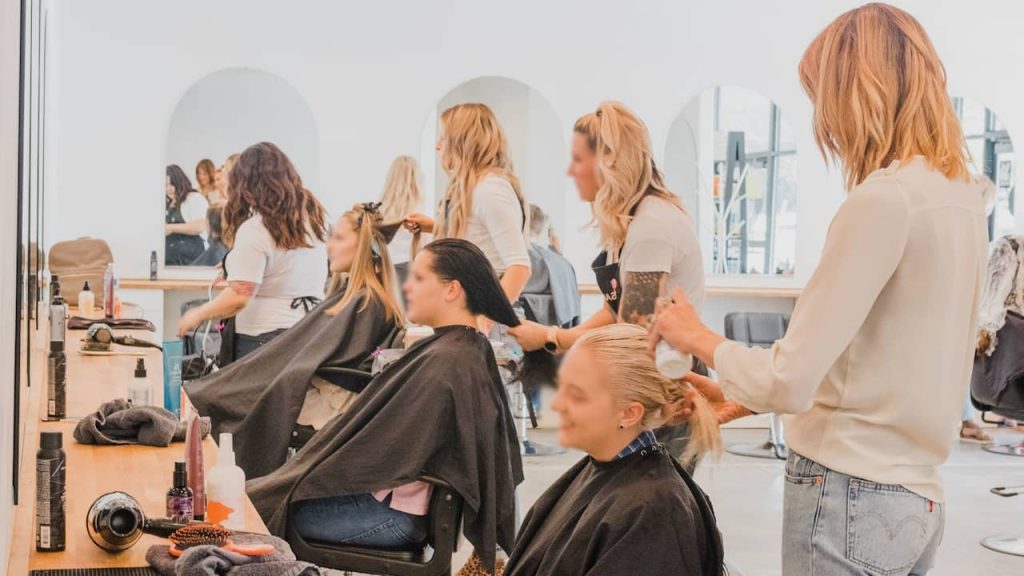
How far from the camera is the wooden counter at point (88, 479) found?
66.1 inches

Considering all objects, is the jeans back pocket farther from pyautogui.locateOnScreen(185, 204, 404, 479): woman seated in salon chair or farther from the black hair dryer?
pyautogui.locateOnScreen(185, 204, 404, 479): woman seated in salon chair

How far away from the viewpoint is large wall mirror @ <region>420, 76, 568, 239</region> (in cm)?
724

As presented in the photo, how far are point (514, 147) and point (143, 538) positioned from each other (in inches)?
227

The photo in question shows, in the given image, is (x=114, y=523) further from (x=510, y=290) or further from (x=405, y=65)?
(x=405, y=65)

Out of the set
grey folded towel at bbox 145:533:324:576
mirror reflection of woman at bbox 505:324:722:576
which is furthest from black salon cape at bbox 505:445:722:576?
grey folded towel at bbox 145:533:324:576

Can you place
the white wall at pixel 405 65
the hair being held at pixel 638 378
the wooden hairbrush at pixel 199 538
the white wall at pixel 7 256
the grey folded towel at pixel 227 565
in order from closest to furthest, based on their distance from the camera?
1. the white wall at pixel 7 256
2. the grey folded towel at pixel 227 565
3. the wooden hairbrush at pixel 199 538
4. the hair being held at pixel 638 378
5. the white wall at pixel 405 65

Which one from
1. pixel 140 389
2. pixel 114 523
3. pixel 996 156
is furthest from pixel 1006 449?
pixel 114 523

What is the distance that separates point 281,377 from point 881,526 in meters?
2.49

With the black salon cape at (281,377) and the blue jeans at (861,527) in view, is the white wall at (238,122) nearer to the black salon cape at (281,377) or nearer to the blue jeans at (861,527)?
the black salon cape at (281,377)

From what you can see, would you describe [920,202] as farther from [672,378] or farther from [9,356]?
[9,356]

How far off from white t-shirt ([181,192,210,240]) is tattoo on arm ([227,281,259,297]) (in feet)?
9.72

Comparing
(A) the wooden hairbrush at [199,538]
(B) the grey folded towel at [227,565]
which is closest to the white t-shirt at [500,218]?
(A) the wooden hairbrush at [199,538]

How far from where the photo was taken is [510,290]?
3430 mm

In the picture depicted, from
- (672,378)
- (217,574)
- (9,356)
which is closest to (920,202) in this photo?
(672,378)
